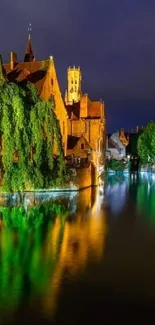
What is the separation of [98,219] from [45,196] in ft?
25.2

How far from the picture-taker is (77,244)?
1709 centimetres

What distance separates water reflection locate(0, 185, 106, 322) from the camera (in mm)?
11430

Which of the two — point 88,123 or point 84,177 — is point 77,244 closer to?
point 84,177

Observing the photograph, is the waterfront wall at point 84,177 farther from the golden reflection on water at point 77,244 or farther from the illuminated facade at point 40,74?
the golden reflection on water at point 77,244

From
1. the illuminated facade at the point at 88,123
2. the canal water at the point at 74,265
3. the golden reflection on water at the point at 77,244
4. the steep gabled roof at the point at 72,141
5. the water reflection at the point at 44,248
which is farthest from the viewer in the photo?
the illuminated facade at the point at 88,123

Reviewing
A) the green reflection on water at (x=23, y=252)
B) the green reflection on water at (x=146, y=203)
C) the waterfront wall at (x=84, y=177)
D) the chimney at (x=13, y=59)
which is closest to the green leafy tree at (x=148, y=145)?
the chimney at (x=13, y=59)

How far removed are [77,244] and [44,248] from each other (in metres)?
1.36

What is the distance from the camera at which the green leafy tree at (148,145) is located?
81188mm

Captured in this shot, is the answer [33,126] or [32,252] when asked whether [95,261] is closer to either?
[32,252]

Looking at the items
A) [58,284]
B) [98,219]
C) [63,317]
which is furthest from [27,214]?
[63,317]

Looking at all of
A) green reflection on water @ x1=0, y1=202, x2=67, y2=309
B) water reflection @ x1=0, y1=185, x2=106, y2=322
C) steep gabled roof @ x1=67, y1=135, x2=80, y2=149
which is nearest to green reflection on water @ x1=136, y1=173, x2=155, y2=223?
water reflection @ x1=0, y1=185, x2=106, y2=322

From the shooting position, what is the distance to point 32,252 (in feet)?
51.4

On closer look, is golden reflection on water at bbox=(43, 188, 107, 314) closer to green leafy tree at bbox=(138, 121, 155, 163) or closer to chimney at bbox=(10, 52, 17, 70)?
chimney at bbox=(10, 52, 17, 70)

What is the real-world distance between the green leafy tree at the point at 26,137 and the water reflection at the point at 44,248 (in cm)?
179
